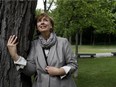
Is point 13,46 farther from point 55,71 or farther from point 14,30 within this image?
point 55,71

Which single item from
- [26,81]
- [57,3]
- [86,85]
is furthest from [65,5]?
[26,81]

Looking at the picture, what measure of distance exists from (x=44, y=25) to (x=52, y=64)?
1.54 ft

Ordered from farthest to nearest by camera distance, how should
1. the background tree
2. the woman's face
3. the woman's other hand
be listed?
the background tree, the woman's face, the woman's other hand

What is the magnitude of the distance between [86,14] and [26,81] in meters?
10.5

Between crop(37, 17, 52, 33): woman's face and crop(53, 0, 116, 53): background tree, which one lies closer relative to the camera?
crop(37, 17, 52, 33): woman's face

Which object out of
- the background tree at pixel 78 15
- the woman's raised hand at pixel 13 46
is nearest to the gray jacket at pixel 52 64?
the woman's raised hand at pixel 13 46

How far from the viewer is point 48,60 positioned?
385 cm

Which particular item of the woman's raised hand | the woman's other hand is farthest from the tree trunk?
the woman's other hand

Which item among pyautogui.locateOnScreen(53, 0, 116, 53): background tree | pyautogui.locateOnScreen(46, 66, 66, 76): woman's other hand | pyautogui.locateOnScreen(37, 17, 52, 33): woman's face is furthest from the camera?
pyautogui.locateOnScreen(53, 0, 116, 53): background tree

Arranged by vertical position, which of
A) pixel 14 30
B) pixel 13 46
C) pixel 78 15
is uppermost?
pixel 78 15

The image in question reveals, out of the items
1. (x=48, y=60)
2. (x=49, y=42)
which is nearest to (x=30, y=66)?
(x=48, y=60)

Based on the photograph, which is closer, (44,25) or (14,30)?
(44,25)

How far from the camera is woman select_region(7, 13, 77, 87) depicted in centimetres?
383

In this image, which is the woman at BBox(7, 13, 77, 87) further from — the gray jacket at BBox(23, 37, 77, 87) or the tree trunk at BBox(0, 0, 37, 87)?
the tree trunk at BBox(0, 0, 37, 87)
